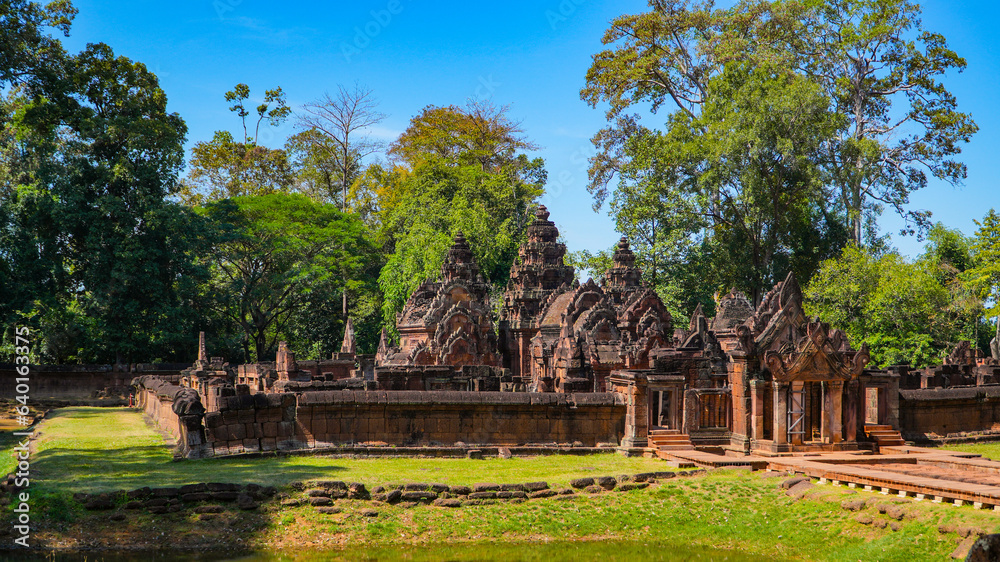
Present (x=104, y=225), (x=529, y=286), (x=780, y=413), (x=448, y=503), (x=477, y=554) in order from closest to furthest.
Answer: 1. (x=477, y=554)
2. (x=448, y=503)
3. (x=780, y=413)
4. (x=104, y=225)
5. (x=529, y=286)

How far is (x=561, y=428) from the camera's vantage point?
746 inches

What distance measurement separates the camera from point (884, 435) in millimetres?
19641

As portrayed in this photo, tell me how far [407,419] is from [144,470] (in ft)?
17.0

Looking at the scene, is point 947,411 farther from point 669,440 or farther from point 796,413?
point 669,440

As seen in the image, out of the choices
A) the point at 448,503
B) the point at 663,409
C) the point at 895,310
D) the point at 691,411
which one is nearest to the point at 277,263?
the point at 895,310

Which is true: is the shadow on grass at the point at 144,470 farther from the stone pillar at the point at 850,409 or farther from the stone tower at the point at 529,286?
the stone tower at the point at 529,286

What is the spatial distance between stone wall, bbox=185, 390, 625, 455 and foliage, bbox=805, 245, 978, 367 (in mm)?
21702

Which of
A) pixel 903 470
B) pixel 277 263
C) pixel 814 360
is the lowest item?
pixel 903 470

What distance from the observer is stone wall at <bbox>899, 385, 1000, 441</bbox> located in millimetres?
20891

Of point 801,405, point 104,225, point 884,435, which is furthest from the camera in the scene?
point 104,225

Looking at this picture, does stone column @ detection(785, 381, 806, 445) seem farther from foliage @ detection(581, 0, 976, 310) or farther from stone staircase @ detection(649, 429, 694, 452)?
foliage @ detection(581, 0, 976, 310)

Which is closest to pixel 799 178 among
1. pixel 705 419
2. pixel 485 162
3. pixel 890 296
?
pixel 890 296

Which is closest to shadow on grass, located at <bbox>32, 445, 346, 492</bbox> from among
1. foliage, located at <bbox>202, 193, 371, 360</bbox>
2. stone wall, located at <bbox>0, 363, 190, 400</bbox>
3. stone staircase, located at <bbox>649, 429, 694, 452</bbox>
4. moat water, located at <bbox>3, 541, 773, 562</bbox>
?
moat water, located at <bbox>3, 541, 773, 562</bbox>

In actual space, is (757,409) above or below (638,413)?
above
